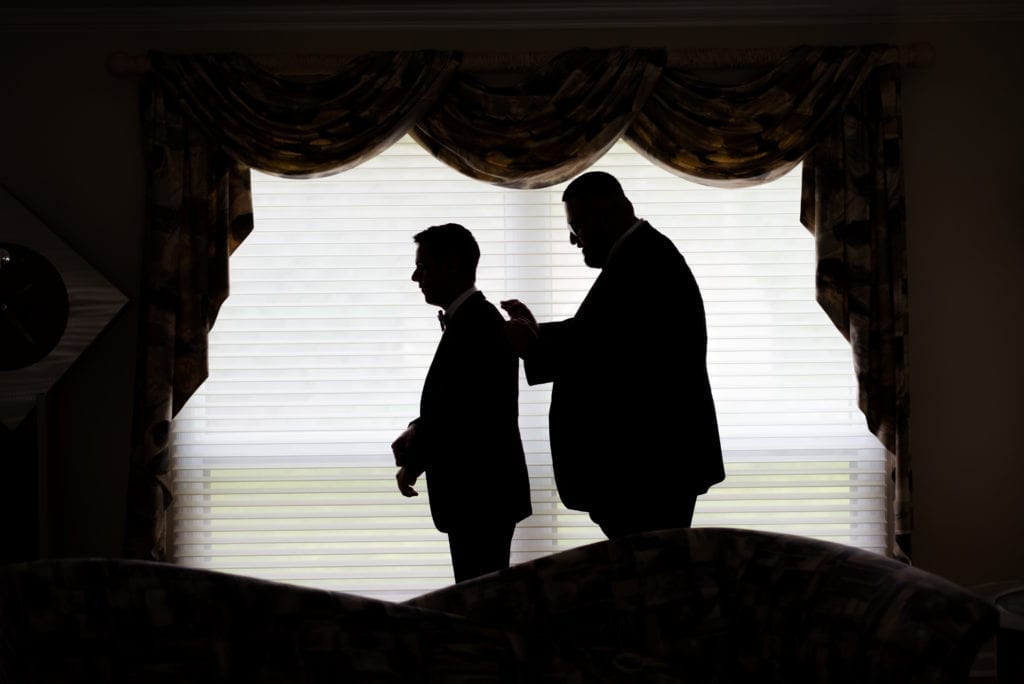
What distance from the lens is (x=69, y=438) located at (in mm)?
3406

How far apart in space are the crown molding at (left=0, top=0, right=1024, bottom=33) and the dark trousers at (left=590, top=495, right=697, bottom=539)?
2022 millimetres

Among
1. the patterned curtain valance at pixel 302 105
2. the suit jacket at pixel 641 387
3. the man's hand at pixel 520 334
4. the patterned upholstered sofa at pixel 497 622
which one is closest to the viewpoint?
the patterned upholstered sofa at pixel 497 622

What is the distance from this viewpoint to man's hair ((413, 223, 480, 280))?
2422 millimetres

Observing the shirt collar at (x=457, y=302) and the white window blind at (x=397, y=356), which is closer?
the shirt collar at (x=457, y=302)

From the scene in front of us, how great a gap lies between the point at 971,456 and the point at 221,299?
10.0 ft

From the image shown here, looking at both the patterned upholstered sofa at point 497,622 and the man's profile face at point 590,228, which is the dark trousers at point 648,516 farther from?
the man's profile face at point 590,228

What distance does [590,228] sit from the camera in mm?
2453

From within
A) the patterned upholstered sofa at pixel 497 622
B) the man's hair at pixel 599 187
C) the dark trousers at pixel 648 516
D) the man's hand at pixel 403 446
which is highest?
the man's hair at pixel 599 187

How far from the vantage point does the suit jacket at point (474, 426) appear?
230 cm

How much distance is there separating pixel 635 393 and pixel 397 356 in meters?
1.43

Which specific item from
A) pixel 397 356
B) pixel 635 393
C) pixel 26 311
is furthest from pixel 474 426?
pixel 26 311

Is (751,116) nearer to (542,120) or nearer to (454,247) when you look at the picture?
(542,120)

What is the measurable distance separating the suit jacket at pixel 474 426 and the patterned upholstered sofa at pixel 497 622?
0.41 m

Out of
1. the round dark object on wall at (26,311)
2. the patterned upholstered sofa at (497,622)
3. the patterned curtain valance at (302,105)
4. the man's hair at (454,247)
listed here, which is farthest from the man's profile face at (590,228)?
the round dark object on wall at (26,311)
